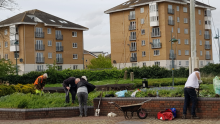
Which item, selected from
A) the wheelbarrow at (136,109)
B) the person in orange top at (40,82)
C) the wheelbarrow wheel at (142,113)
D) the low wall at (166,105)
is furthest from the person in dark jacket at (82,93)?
the person in orange top at (40,82)

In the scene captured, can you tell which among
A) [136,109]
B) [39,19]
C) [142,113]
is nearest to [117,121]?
[136,109]

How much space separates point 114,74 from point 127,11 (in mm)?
29017

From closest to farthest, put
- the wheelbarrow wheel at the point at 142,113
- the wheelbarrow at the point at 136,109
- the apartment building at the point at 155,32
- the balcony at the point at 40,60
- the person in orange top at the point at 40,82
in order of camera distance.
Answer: the wheelbarrow at the point at 136,109, the wheelbarrow wheel at the point at 142,113, the person in orange top at the point at 40,82, the apartment building at the point at 155,32, the balcony at the point at 40,60

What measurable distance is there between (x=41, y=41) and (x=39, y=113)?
2462 inches

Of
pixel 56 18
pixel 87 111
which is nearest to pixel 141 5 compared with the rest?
pixel 56 18

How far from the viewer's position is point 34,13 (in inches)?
3056

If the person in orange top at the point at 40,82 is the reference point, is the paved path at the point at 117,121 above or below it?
below

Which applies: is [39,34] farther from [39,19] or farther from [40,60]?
[40,60]

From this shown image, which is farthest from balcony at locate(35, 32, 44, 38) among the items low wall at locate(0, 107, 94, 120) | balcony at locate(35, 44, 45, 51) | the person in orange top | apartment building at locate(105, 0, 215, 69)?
low wall at locate(0, 107, 94, 120)

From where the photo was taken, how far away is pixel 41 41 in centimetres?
7538

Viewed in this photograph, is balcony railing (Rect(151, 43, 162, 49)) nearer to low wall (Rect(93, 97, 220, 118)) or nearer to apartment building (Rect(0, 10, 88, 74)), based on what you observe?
apartment building (Rect(0, 10, 88, 74))

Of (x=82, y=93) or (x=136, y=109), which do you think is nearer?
(x=136, y=109)

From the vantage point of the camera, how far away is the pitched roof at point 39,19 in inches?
2821

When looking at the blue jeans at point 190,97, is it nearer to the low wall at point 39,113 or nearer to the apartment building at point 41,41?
the low wall at point 39,113
